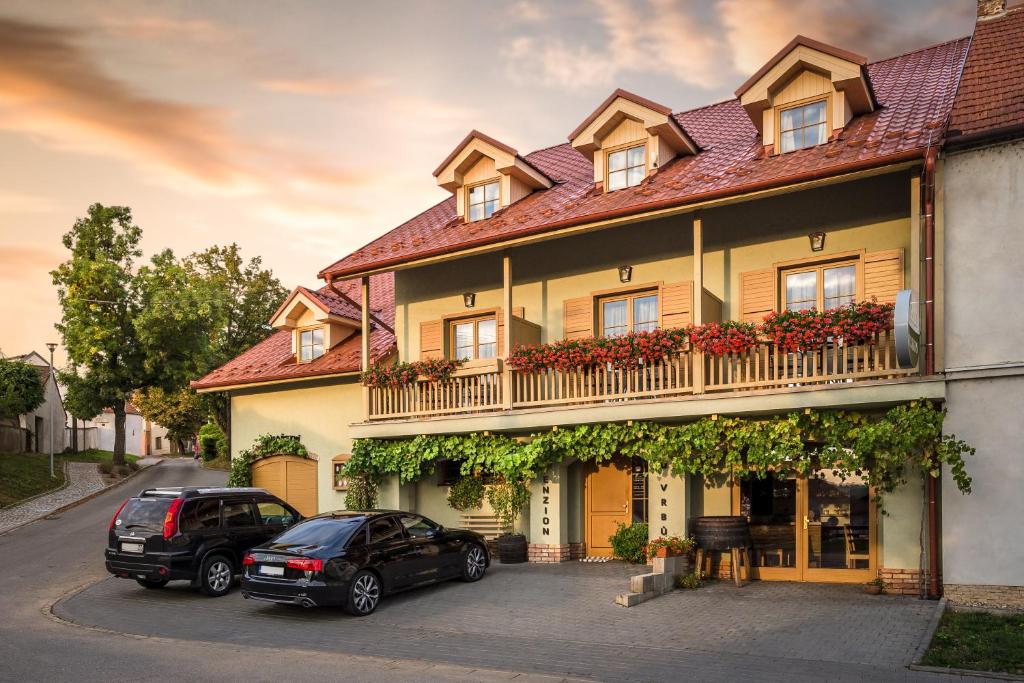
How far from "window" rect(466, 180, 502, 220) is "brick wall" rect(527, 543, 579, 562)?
280 inches

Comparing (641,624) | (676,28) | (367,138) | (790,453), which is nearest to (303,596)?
(641,624)

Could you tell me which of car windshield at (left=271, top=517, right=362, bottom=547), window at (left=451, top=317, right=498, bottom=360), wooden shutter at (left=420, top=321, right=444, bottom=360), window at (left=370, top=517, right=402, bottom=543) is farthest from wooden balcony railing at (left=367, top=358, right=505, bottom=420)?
car windshield at (left=271, top=517, right=362, bottom=547)

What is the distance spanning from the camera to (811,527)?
547 inches

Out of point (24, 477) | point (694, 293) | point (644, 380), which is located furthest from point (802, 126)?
point (24, 477)

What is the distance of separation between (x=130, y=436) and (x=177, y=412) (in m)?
12.8

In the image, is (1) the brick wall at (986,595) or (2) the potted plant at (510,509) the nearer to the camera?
(1) the brick wall at (986,595)

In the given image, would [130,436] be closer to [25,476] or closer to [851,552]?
[25,476]

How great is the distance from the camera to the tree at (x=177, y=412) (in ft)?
179

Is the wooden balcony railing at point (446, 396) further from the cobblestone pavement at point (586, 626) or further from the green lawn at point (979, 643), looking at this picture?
the green lawn at point (979, 643)

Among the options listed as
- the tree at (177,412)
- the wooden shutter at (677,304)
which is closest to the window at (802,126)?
the wooden shutter at (677,304)

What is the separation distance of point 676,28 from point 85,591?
14158mm

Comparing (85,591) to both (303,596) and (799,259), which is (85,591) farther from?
(799,259)

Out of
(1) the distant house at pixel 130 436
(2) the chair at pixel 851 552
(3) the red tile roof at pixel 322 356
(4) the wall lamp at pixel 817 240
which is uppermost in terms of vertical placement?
(4) the wall lamp at pixel 817 240

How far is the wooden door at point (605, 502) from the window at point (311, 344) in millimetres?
8092
